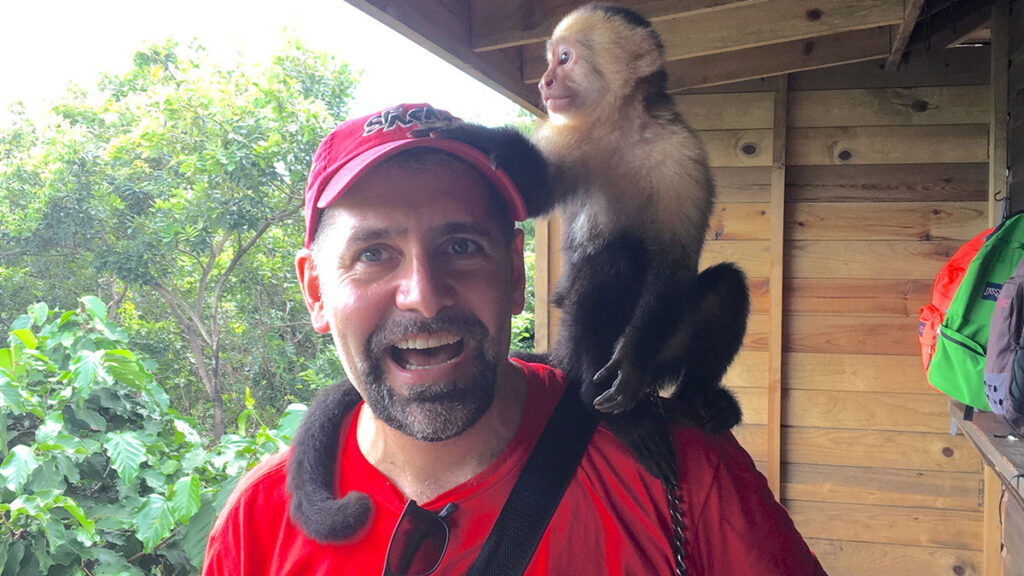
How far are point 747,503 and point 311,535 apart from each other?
0.65 meters

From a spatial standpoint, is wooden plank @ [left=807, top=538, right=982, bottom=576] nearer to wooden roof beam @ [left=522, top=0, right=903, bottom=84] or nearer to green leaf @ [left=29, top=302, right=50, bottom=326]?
wooden roof beam @ [left=522, top=0, right=903, bottom=84]

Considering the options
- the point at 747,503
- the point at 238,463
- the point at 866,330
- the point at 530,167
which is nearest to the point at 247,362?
the point at 238,463

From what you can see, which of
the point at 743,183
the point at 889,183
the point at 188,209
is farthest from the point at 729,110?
the point at 188,209

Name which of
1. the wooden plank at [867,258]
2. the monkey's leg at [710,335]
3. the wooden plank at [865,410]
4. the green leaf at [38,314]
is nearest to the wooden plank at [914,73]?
the wooden plank at [867,258]

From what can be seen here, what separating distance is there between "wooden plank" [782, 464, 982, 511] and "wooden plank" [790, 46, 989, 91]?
171cm

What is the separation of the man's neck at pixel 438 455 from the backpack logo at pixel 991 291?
162 cm

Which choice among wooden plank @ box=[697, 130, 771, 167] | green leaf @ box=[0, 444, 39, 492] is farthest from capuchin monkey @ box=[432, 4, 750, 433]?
wooden plank @ box=[697, 130, 771, 167]

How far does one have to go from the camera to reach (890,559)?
124 inches

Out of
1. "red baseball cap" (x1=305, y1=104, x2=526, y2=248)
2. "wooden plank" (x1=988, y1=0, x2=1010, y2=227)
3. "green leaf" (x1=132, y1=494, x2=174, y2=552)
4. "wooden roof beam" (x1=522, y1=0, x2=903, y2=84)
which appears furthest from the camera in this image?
"wooden plank" (x1=988, y1=0, x2=1010, y2=227)

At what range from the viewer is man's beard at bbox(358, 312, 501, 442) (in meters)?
1.04

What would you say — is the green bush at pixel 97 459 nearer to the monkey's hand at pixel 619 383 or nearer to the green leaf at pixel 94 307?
the green leaf at pixel 94 307

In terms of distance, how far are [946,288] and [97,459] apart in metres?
2.65

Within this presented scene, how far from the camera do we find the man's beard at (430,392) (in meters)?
1.04

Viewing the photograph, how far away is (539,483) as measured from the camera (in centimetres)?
103
